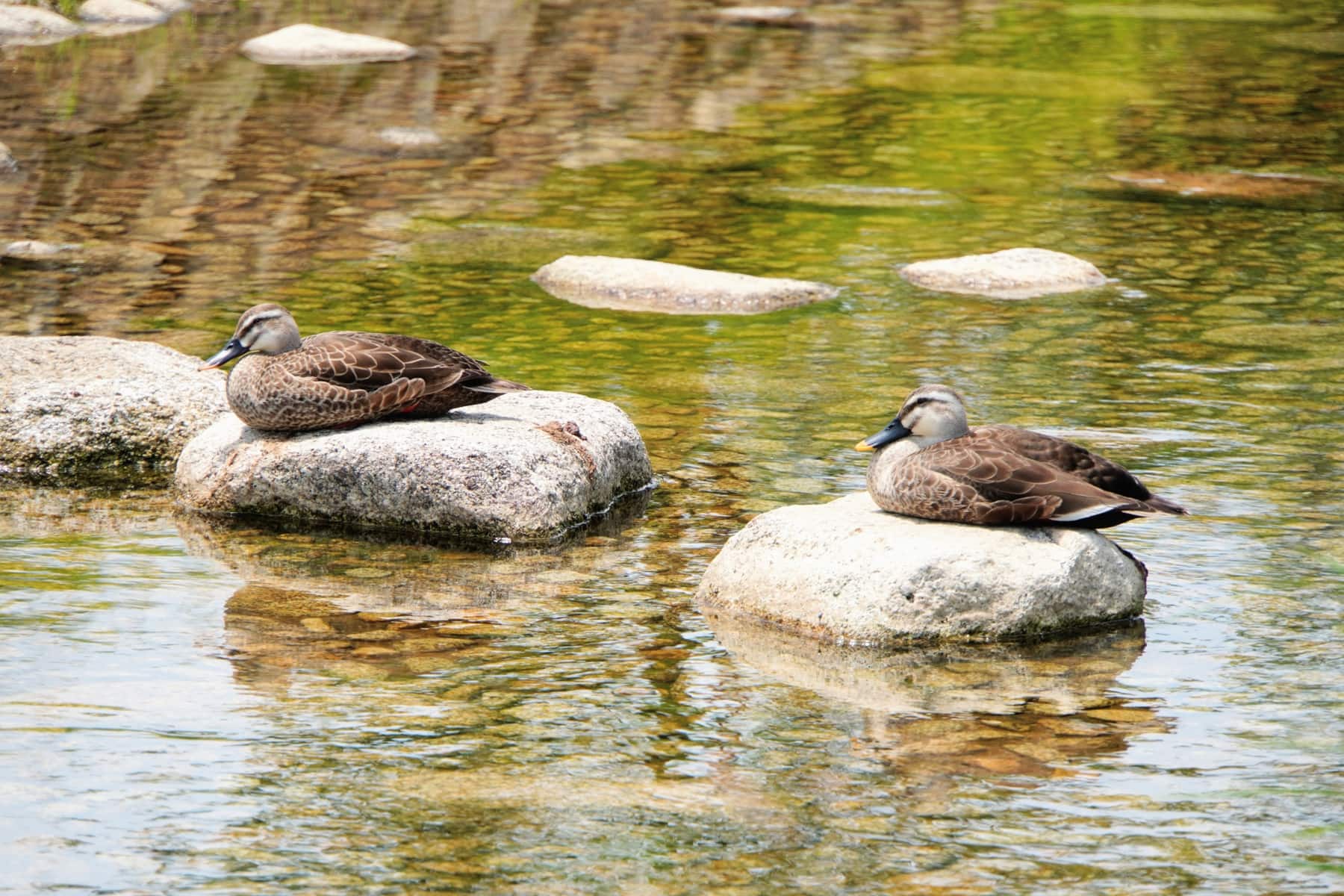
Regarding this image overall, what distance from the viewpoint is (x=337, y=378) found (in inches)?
349

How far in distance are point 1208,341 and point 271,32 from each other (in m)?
13.8

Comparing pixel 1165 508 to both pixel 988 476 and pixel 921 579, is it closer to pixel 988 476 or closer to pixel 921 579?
pixel 988 476

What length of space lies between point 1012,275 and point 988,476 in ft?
19.8

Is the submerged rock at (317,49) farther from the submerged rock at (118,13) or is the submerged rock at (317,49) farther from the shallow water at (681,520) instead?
the submerged rock at (118,13)

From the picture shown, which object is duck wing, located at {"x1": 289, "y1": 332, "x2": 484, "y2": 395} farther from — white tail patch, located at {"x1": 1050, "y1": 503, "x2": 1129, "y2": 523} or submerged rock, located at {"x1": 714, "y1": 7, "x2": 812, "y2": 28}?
submerged rock, located at {"x1": 714, "y1": 7, "x2": 812, "y2": 28}

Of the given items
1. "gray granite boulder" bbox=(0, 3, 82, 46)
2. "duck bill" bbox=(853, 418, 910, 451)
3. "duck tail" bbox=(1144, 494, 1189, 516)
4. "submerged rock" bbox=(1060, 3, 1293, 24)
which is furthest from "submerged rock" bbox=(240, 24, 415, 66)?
"duck tail" bbox=(1144, 494, 1189, 516)

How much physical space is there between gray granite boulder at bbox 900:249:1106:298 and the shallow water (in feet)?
0.63

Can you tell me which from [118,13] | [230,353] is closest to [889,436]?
[230,353]

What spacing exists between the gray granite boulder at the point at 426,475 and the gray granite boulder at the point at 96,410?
0.63 m

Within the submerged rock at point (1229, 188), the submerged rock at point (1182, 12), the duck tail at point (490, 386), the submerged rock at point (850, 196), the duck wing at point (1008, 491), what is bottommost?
the submerged rock at point (850, 196)

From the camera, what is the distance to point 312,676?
7.11 m

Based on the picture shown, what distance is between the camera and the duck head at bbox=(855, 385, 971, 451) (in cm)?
806

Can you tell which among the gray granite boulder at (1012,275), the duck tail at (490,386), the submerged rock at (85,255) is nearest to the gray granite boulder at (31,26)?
the submerged rock at (85,255)

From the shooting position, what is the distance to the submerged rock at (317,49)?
21.7m
